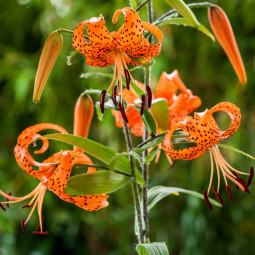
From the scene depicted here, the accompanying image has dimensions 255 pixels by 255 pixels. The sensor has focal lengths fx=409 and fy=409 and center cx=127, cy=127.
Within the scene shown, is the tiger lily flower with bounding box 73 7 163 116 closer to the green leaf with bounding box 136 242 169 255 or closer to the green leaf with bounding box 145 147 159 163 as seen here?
the green leaf with bounding box 145 147 159 163

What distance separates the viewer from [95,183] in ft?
2.16

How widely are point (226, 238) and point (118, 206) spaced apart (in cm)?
77

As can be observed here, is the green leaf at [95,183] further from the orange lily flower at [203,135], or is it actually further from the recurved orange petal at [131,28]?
the recurved orange petal at [131,28]

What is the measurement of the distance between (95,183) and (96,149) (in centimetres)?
5

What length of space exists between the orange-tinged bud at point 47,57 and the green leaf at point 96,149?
74 mm

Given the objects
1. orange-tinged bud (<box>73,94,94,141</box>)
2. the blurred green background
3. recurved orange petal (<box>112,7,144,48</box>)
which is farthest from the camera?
the blurred green background

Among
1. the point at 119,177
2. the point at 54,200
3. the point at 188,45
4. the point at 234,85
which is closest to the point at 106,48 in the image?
the point at 119,177

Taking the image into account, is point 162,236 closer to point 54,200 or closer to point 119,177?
point 54,200

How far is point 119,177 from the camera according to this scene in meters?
0.69

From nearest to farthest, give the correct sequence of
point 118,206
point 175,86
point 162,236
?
point 175,86
point 162,236
point 118,206

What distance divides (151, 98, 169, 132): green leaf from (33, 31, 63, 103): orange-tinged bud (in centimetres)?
21

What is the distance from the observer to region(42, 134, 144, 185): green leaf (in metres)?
0.64

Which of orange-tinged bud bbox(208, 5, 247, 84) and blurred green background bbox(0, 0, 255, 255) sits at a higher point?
orange-tinged bud bbox(208, 5, 247, 84)

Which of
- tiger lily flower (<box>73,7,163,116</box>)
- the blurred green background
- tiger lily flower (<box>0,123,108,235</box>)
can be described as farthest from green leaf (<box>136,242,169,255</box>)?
the blurred green background
